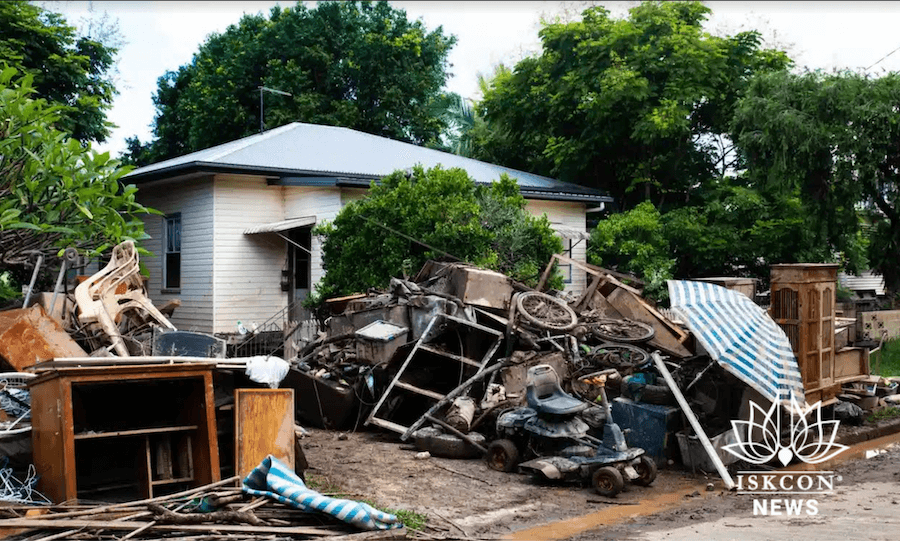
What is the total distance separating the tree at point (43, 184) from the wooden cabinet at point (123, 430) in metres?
1.61

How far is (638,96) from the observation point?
23344mm

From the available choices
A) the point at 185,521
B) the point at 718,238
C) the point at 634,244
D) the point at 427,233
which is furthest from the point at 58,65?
the point at 185,521

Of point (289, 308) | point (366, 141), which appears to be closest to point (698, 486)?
point (289, 308)

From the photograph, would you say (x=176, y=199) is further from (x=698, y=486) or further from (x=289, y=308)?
(x=698, y=486)

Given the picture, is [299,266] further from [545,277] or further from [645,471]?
[645,471]

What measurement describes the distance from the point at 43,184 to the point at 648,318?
8423 mm

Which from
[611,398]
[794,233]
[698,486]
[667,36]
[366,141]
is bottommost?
[698,486]

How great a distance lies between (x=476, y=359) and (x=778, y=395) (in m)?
4.11

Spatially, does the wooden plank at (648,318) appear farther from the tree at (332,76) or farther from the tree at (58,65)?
the tree at (332,76)

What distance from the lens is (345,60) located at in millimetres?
32875

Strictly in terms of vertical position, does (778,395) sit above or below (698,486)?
above

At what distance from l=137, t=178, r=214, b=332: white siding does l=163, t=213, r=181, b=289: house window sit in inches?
7.8

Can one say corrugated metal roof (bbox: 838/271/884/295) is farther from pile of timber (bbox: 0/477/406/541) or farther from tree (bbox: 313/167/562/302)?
pile of timber (bbox: 0/477/406/541)

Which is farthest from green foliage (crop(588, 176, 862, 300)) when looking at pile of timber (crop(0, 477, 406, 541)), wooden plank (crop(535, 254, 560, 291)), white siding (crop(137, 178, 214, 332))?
pile of timber (crop(0, 477, 406, 541))
